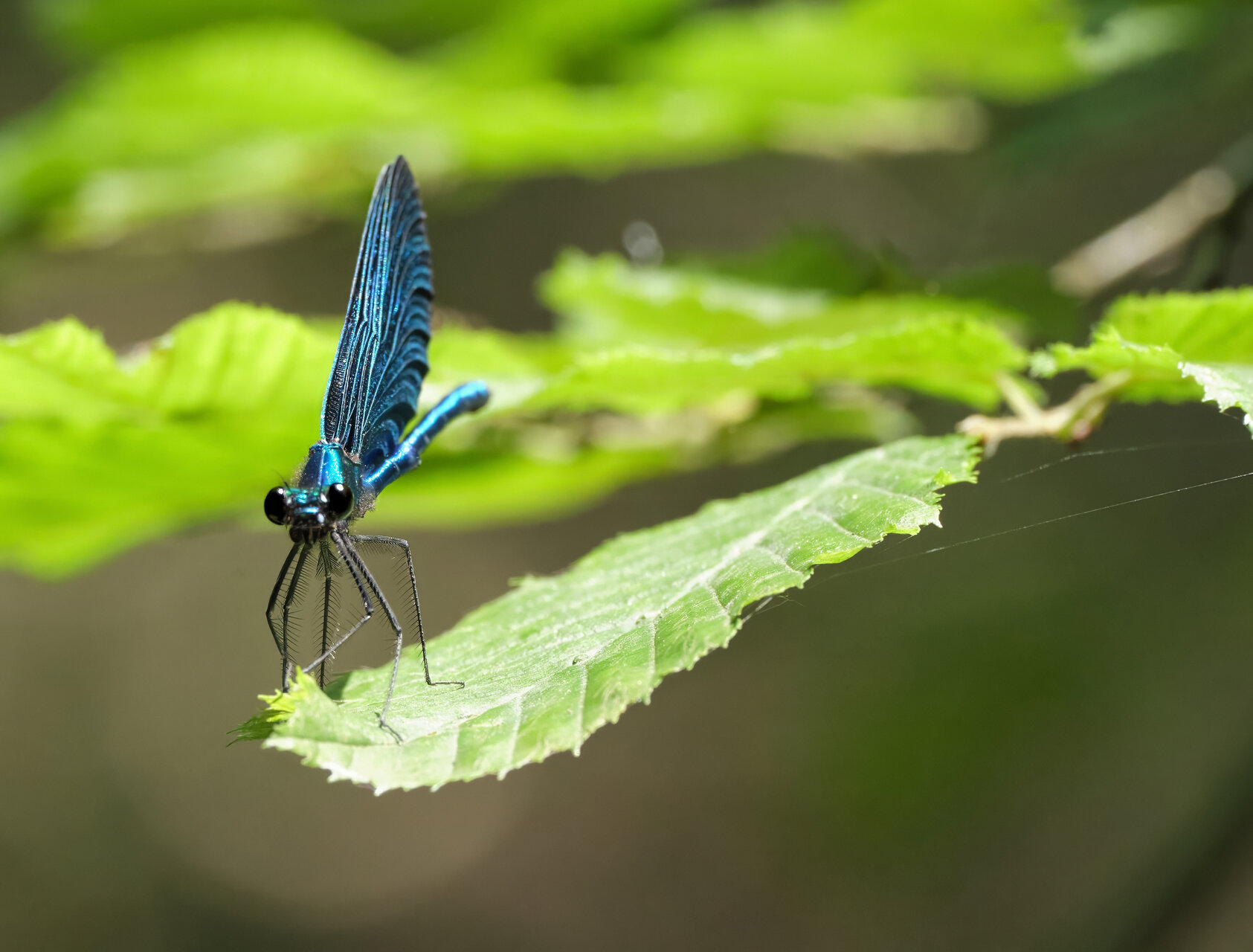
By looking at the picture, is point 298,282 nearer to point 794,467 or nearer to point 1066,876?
point 794,467

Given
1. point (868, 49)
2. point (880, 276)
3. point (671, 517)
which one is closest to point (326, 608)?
point (880, 276)

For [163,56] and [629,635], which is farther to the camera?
[163,56]

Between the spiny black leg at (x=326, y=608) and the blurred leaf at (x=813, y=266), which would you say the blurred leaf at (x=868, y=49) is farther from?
the spiny black leg at (x=326, y=608)

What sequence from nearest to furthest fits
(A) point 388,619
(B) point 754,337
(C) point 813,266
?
(A) point 388,619, (B) point 754,337, (C) point 813,266

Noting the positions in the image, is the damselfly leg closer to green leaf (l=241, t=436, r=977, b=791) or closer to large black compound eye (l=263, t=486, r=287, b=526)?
green leaf (l=241, t=436, r=977, b=791)

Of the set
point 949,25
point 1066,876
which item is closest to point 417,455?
point 949,25

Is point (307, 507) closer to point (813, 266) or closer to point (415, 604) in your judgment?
point (415, 604)
